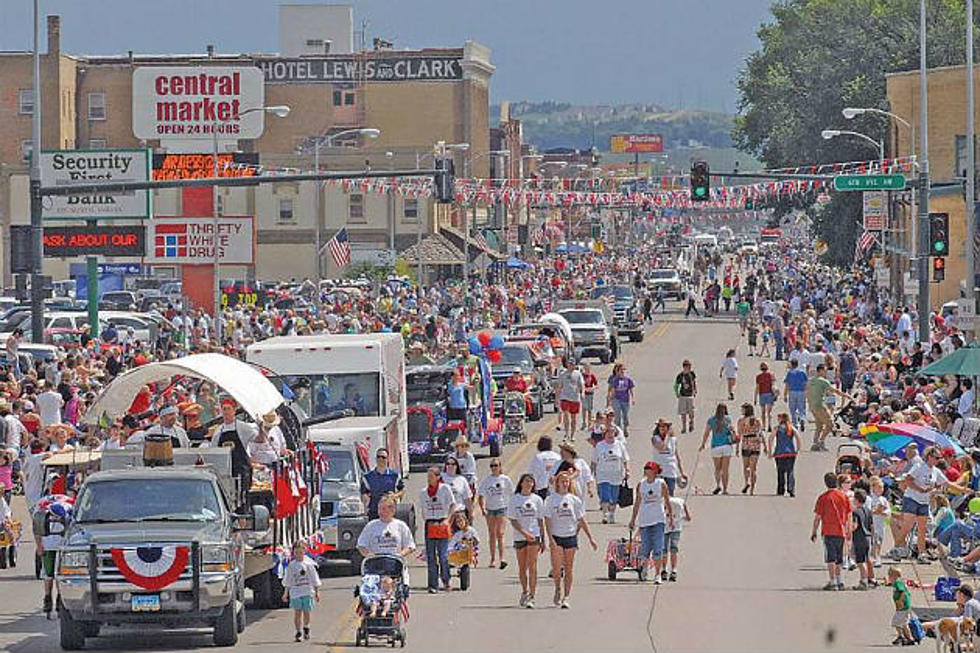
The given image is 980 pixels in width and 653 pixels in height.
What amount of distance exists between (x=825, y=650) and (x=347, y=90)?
117 m

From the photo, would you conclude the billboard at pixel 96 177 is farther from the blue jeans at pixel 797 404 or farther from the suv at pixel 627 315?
the blue jeans at pixel 797 404

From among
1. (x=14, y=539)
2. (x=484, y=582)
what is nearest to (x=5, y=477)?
(x=14, y=539)

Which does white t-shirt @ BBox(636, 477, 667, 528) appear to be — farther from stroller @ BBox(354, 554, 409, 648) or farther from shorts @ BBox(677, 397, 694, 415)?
shorts @ BBox(677, 397, 694, 415)

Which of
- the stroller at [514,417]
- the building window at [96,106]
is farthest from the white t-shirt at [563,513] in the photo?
the building window at [96,106]

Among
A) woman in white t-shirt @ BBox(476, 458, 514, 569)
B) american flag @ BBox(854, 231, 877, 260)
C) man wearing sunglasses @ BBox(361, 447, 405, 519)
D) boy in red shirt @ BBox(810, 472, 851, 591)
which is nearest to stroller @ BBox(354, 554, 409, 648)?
man wearing sunglasses @ BBox(361, 447, 405, 519)

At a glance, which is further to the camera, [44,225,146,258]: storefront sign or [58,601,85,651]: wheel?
[44,225,146,258]: storefront sign

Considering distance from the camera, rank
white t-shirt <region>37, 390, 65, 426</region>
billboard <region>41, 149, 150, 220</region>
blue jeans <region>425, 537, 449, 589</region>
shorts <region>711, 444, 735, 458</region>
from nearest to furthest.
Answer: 1. blue jeans <region>425, 537, 449, 589</region>
2. shorts <region>711, 444, 735, 458</region>
3. white t-shirt <region>37, 390, 65, 426</region>
4. billboard <region>41, 149, 150, 220</region>

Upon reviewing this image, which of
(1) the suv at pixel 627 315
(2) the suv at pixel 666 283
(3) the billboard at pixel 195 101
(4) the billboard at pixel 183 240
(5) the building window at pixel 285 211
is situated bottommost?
(1) the suv at pixel 627 315

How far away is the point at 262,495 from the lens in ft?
71.5

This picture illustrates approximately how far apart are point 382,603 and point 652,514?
4836mm

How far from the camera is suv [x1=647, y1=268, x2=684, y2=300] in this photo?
106m

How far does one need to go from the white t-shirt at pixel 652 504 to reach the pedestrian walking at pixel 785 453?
880 centimetres

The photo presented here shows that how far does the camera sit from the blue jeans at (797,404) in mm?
41544

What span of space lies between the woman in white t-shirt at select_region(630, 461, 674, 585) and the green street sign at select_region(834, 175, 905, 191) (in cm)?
2829
